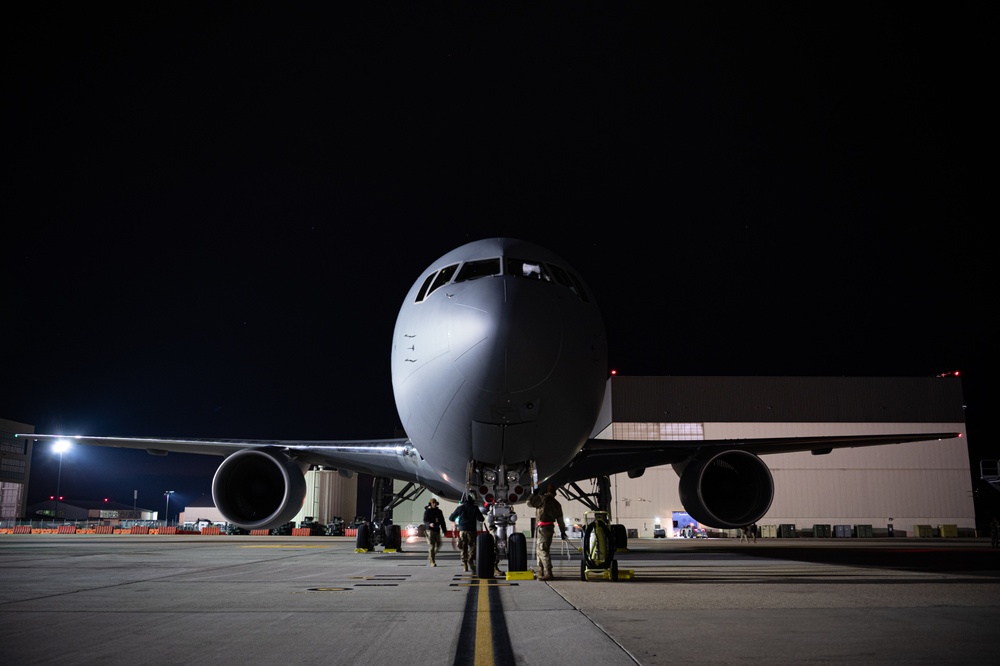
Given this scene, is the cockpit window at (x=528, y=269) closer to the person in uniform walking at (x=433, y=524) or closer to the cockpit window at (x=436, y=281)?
the cockpit window at (x=436, y=281)

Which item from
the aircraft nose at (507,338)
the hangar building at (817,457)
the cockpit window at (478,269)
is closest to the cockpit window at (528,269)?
the cockpit window at (478,269)

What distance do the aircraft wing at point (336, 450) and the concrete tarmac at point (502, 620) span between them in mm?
4427

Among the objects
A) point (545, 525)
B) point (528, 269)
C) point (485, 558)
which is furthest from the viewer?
point (545, 525)

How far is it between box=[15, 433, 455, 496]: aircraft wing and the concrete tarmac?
443cm

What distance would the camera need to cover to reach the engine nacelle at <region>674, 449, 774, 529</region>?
13.4 metres

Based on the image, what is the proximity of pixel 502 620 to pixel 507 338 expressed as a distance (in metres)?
3.25

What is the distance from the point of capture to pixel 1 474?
212ft

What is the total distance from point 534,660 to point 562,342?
4837mm

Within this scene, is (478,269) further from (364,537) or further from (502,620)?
(364,537)

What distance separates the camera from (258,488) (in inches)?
572

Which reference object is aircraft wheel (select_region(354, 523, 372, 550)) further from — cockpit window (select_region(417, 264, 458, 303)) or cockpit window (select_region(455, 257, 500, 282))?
cockpit window (select_region(455, 257, 500, 282))

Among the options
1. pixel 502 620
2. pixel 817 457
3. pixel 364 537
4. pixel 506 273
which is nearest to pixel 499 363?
pixel 506 273

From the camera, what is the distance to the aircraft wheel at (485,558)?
9.55 m

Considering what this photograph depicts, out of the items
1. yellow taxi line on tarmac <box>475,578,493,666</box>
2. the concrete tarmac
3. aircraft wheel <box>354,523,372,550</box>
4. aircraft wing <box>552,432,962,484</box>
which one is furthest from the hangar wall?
yellow taxi line on tarmac <box>475,578,493,666</box>
